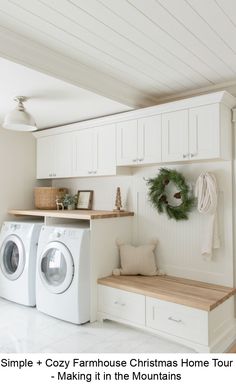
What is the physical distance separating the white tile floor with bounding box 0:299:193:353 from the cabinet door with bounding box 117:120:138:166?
163 cm

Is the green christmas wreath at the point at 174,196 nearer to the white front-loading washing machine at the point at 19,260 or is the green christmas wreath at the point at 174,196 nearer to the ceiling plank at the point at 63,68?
the ceiling plank at the point at 63,68

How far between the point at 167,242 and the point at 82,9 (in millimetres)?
2269

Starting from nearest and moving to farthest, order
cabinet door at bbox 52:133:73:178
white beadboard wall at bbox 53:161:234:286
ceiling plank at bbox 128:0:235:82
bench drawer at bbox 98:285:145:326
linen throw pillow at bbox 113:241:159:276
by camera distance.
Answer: ceiling plank at bbox 128:0:235:82 < bench drawer at bbox 98:285:145:326 < white beadboard wall at bbox 53:161:234:286 < linen throw pillow at bbox 113:241:159:276 < cabinet door at bbox 52:133:73:178

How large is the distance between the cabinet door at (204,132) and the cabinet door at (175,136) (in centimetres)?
6

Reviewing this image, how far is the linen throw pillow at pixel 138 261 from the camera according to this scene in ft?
10.3

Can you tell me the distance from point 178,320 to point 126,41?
2159mm

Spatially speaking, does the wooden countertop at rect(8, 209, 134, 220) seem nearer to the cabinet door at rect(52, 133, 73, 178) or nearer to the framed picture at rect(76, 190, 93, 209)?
the framed picture at rect(76, 190, 93, 209)

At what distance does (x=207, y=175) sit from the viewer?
2.84 meters

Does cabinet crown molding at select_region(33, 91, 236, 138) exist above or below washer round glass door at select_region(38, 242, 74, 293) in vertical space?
above

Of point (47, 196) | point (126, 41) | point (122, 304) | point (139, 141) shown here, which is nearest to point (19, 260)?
point (47, 196)

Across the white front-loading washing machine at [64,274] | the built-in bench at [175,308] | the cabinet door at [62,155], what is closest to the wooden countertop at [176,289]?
the built-in bench at [175,308]

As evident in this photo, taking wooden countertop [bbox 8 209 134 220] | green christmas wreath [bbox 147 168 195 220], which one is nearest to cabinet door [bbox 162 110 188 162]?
green christmas wreath [bbox 147 168 195 220]

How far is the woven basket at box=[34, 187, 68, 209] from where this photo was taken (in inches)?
154
